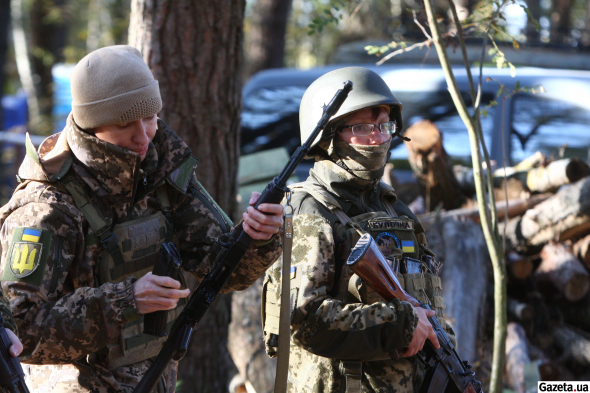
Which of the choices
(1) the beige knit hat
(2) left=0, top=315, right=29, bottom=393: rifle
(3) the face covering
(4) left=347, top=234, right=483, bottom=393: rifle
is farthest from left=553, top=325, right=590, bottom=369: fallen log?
(2) left=0, top=315, right=29, bottom=393: rifle

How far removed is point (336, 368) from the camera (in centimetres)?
244

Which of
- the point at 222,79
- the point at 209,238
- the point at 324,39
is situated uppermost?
the point at 222,79

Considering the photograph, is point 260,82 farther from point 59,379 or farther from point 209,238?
point 59,379

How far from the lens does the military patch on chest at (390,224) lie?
8.21 feet

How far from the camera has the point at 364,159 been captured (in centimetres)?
259

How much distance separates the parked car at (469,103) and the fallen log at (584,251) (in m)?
0.82

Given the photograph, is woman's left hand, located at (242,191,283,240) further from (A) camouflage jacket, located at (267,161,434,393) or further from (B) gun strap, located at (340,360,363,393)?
(B) gun strap, located at (340,360,363,393)

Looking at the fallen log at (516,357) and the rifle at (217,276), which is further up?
the rifle at (217,276)

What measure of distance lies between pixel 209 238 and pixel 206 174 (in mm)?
1262

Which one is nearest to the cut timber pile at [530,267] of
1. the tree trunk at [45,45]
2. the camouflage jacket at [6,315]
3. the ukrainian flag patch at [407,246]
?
the ukrainian flag patch at [407,246]

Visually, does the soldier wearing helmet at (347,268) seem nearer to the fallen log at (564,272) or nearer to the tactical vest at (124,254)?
the tactical vest at (124,254)

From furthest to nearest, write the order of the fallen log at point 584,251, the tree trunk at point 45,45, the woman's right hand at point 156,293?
the tree trunk at point 45,45 < the fallen log at point 584,251 < the woman's right hand at point 156,293

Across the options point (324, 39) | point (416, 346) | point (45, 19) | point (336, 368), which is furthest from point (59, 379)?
point (324, 39)

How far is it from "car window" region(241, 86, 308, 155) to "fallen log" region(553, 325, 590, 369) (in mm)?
2840
